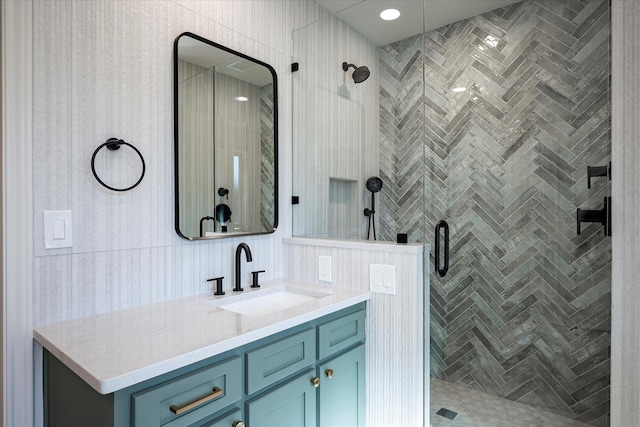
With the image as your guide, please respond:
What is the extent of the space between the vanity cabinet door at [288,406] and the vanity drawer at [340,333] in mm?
120

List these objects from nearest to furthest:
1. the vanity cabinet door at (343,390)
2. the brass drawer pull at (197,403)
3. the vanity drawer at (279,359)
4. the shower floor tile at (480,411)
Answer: the brass drawer pull at (197,403) → the vanity drawer at (279,359) → the vanity cabinet door at (343,390) → the shower floor tile at (480,411)

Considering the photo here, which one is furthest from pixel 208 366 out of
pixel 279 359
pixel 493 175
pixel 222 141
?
pixel 493 175

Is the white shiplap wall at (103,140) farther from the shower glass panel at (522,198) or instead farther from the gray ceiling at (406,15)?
the shower glass panel at (522,198)

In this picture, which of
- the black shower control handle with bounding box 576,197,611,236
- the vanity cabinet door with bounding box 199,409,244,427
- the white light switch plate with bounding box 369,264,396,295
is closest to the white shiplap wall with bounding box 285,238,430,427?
the white light switch plate with bounding box 369,264,396,295

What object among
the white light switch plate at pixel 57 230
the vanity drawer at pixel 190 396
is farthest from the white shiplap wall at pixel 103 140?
the vanity drawer at pixel 190 396

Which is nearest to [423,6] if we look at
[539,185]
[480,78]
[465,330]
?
[480,78]

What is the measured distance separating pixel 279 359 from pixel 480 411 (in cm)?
129

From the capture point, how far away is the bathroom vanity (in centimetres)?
92

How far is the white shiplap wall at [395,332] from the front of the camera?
5.22 feet

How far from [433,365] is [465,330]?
1.09 feet

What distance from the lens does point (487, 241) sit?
76.4 inches

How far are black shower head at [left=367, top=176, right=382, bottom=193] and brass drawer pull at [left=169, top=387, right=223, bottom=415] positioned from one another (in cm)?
127

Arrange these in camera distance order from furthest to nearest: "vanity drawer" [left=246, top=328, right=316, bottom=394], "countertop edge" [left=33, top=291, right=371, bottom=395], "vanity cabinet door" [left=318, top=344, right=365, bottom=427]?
1. "vanity cabinet door" [left=318, top=344, right=365, bottom=427]
2. "vanity drawer" [left=246, top=328, right=316, bottom=394]
3. "countertop edge" [left=33, top=291, right=371, bottom=395]

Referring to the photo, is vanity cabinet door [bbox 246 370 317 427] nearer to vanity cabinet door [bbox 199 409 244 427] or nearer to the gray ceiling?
vanity cabinet door [bbox 199 409 244 427]
